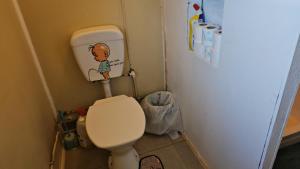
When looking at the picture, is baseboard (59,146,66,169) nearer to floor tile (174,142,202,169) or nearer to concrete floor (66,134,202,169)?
concrete floor (66,134,202,169)

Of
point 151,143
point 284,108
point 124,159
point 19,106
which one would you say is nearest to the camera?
point 284,108

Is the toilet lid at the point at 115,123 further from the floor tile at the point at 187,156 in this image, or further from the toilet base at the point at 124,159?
the floor tile at the point at 187,156

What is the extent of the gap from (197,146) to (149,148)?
0.38 metres

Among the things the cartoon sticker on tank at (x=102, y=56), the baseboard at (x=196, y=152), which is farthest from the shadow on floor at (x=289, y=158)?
the cartoon sticker on tank at (x=102, y=56)

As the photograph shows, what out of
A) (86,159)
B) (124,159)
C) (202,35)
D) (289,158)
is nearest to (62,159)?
(86,159)

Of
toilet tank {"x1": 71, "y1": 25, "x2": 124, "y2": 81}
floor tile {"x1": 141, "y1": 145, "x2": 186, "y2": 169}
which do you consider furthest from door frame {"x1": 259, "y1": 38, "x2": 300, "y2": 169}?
toilet tank {"x1": 71, "y1": 25, "x2": 124, "y2": 81}

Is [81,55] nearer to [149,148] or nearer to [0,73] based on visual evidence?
[0,73]

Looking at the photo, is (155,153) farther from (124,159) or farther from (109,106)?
(109,106)

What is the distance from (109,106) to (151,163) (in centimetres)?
54

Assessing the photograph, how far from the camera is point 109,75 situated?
1.58 meters

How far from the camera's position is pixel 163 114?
1672 mm

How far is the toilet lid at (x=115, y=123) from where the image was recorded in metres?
1.20

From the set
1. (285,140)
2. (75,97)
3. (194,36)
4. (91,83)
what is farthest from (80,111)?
(285,140)

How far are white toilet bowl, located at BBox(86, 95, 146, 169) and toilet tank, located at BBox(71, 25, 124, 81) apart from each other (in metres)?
0.22
